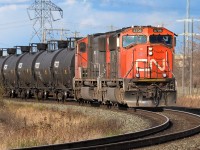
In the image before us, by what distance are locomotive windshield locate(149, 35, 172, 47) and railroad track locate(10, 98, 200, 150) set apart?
337 centimetres

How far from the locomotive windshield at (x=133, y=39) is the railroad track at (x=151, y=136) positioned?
11.1ft

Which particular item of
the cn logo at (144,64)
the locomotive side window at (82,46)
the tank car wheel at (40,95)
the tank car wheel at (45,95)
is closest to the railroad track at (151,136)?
the cn logo at (144,64)

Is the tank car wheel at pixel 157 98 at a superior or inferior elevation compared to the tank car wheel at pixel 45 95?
superior

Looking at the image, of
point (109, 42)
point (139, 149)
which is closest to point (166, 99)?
point (109, 42)

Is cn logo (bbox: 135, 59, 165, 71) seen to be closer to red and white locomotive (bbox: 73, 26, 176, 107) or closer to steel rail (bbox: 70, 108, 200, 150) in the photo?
red and white locomotive (bbox: 73, 26, 176, 107)

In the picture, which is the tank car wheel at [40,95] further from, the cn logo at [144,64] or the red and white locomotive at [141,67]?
the cn logo at [144,64]

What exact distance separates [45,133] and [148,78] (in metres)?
7.99

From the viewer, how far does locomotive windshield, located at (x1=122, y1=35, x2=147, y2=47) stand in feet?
67.4

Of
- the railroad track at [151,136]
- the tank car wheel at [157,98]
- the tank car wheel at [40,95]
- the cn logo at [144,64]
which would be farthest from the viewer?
the tank car wheel at [40,95]

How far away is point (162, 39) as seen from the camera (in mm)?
20766

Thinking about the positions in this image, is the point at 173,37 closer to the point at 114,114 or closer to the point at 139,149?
the point at 114,114

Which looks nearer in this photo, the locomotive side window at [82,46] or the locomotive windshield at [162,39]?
the locomotive windshield at [162,39]

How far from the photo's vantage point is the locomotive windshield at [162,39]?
2059 centimetres

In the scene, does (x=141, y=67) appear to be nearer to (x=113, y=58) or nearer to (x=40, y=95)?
(x=113, y=58)
